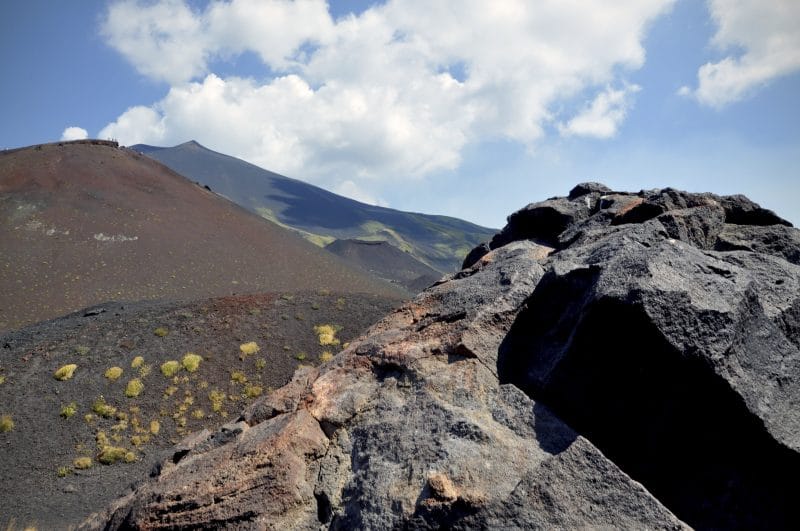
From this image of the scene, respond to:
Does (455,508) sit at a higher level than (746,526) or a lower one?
lower

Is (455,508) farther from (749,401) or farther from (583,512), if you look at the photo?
(749,401)

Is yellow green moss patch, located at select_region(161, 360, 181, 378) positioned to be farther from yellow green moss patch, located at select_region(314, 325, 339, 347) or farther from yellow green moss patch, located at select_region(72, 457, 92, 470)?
yellow green moss patch, located at select_region(314, 325, 339, 347)

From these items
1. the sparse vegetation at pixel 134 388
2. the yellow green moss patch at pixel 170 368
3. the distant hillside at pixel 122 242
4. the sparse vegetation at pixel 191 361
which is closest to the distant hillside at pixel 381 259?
the distant hillside at pixel 122 242

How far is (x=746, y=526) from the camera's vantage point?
4832 millimetres

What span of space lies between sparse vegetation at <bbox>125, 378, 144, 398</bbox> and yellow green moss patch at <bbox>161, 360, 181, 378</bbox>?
2.97 feet

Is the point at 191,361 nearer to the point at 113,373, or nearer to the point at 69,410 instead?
the point at 113,373

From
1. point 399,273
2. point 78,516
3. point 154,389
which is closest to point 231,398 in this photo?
point 154,389

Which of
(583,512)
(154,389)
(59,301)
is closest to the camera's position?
(583,512)

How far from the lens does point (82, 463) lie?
15492 mm

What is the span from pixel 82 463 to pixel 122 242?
31.6 metres

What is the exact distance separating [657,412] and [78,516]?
45.8ft

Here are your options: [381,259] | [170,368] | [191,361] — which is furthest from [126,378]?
[381,259]

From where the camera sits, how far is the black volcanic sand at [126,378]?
1473cm

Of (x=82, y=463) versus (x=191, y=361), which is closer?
(x=82, y=463)
